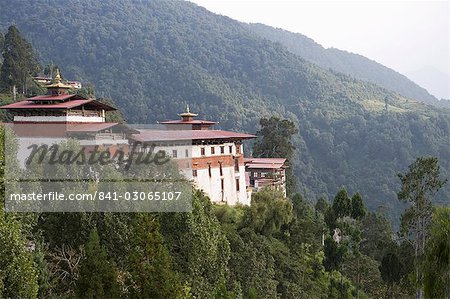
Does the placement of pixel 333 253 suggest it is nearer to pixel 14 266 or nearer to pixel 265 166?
pixel 265 166

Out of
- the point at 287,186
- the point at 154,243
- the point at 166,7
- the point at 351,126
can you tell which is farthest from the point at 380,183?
the point at 166,7

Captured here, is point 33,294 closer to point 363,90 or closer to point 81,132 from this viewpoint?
point 81,132

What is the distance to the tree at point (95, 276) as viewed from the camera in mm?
13750

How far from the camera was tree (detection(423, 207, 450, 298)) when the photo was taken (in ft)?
40.8

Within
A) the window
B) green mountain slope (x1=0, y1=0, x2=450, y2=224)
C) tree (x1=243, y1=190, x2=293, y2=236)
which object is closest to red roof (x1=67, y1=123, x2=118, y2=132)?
tree (x1=243, y1=190, x2=293, y2=236)

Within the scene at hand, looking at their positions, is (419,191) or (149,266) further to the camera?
(419,191)

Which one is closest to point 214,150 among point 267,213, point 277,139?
point 267,213

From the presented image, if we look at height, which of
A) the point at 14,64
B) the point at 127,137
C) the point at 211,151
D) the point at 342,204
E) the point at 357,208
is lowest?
the point at 357,208

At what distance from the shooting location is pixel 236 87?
115500 millimetres

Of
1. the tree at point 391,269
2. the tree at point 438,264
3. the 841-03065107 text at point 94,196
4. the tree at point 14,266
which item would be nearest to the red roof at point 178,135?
the 841-03065107 text at point 94,196

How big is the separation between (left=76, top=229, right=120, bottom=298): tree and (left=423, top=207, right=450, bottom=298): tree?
7.24 m

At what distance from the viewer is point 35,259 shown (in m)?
14.3

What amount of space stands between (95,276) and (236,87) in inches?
4057

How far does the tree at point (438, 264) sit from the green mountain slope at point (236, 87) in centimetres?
6395
